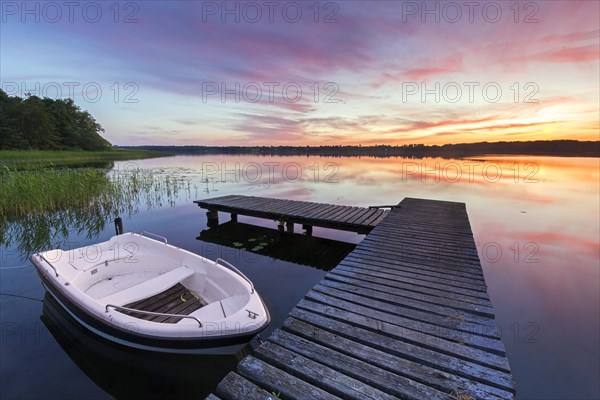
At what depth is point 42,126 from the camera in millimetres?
51156

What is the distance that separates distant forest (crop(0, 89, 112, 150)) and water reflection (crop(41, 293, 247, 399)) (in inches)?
2470

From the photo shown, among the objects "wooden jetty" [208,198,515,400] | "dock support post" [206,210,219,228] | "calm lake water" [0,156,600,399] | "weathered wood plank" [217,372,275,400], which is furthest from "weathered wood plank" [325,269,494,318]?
"dock support post" [206,210,219,228]

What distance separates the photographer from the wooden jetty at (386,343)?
2055mm

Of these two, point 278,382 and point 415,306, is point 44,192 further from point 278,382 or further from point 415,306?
point 415,306

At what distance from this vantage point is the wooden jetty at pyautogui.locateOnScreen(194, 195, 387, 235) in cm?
859

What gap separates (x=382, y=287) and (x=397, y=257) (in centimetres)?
138

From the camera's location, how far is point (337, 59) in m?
14.1

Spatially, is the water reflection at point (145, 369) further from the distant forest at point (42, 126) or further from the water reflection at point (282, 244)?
the distant forest at point (42, 126)

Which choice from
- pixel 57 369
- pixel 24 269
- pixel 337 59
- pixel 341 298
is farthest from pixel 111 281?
pixel 337 59

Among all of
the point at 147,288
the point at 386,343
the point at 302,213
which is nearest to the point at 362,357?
the point at 386,343

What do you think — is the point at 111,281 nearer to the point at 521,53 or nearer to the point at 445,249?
the point at 445,249

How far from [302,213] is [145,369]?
21.4ft

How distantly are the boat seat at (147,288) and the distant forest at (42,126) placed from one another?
62.8 meters

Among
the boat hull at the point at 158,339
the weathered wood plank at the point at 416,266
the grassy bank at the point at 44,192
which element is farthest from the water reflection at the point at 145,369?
the grassy bank at the point at 44,192
